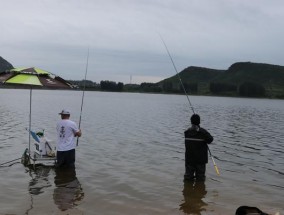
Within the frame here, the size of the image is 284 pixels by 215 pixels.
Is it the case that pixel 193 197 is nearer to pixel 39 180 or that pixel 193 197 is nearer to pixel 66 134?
pixel 66 134

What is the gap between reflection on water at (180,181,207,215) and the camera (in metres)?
10.0

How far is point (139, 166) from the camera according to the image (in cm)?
1567

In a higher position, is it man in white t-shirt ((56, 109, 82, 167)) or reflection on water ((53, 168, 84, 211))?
man in white t-shirt ((56, 109, 82, 167))

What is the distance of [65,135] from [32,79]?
189 centimetres

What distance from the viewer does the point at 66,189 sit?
11.4 m

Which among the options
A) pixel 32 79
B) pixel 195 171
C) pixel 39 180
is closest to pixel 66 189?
pixel 39 180

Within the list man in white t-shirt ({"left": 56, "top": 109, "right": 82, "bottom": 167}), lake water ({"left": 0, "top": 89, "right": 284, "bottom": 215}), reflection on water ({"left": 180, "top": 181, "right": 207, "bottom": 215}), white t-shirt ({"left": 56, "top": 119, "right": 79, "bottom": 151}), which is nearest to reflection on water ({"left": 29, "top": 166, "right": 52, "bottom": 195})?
lake water ({"left": 0, "top": 89, "right": 284, "bottom": 215})

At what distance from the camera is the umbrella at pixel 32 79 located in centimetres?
1169

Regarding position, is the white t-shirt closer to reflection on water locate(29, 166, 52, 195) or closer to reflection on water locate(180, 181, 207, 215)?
reflection on water locate(29, 166, 52, 195)

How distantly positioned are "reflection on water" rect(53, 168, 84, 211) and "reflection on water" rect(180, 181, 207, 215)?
2708 mm

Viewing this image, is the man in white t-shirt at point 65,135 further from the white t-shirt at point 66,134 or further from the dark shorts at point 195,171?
the dark shorts at point 195,171

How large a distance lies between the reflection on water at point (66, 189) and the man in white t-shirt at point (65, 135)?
0.66m

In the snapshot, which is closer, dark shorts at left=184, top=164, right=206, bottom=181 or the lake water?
the lake water

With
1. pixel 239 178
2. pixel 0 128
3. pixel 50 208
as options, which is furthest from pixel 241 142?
pixel 50 208
